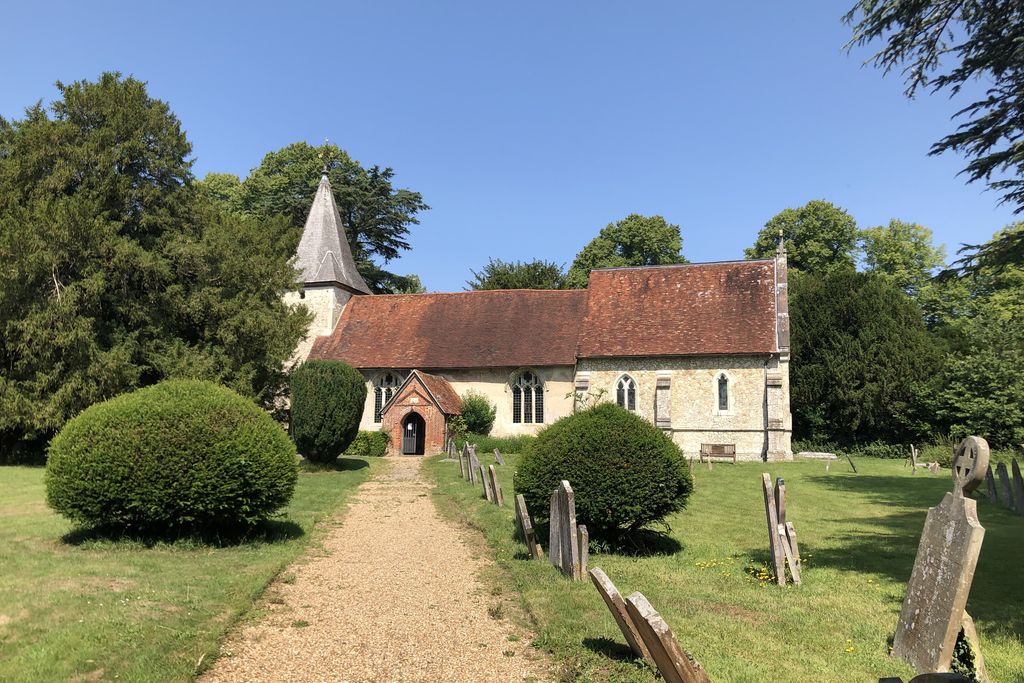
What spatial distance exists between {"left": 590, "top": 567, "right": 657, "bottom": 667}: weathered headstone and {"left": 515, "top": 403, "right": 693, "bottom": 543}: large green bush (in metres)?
4.23

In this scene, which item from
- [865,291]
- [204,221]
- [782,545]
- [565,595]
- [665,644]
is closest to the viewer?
[665,644]

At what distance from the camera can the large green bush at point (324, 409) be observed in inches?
912

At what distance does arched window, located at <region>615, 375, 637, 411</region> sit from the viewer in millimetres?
31453

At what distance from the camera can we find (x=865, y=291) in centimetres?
3659

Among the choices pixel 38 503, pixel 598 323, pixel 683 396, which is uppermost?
pixel 598 323

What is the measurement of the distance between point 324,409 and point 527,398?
38.8 ft

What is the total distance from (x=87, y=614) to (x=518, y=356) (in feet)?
85.9

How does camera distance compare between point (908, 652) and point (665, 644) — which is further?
point (908, 652)

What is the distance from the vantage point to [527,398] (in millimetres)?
32656

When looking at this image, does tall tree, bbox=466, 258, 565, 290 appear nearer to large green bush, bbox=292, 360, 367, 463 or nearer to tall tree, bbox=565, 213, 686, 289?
tall tree, bbox=565, 213, 686, 289

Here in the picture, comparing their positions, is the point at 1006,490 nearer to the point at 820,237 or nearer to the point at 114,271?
the point at 114,271

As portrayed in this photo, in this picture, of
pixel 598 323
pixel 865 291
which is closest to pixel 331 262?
pixel 598 323

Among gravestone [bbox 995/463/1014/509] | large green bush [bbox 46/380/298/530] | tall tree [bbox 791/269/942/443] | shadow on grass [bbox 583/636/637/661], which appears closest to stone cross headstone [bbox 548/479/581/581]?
shadow on grass [bbox 583/636/637/661]

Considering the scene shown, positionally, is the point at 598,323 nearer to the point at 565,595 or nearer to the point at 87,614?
the point at 565,595
